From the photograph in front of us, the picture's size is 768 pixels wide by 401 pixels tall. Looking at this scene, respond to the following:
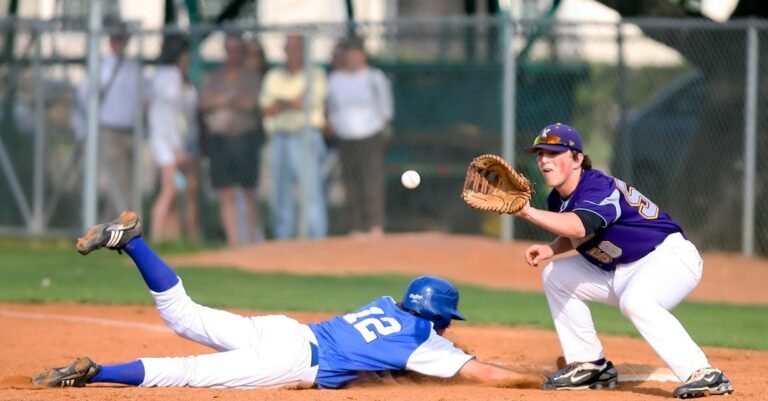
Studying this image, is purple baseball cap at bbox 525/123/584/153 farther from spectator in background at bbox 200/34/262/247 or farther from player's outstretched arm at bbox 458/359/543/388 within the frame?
spectator in background at bbox 200/34/262/247

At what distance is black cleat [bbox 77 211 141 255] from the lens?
6391mm

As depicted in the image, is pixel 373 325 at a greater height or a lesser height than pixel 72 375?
greater

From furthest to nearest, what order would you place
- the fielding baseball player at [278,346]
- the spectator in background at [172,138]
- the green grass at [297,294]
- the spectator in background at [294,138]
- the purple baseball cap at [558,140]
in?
the spectator in background at [172,138]
the spectator in background at [294,138]
the green grass at [297,294]
the purple baseball cap at [558,140]
the fielding baseball player at [278,346]

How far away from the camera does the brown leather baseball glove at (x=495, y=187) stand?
644cm

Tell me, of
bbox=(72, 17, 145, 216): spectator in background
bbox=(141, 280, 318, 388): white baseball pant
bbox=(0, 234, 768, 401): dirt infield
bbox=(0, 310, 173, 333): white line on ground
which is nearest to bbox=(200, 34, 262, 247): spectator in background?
bbox=(0, 234, 768, 401): dirt infield

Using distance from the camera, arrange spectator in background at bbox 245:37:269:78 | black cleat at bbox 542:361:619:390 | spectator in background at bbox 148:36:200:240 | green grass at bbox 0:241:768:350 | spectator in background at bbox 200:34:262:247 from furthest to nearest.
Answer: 1. spectator in background at bbox 148:36:200:240
2. spectator in background at bbox 245:37:269:78
3. spectator in background at bbox 200:34:262:247
4. green grass at bbox 0:241:768:350
5. black cleat at bbox 542:361:619:390

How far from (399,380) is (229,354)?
1013mm

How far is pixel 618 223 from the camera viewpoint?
6.74 meters

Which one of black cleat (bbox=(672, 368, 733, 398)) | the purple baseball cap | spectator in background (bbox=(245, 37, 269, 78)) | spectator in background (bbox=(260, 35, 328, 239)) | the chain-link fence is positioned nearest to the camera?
black cleat (bbox=(672, 368, 733, 398))

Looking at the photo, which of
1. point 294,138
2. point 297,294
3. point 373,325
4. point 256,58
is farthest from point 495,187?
point 256,58

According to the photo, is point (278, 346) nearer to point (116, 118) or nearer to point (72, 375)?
point (72, 375)

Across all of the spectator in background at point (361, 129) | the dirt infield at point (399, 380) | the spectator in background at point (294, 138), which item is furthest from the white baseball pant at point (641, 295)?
the spectator in background at point (294, 138)

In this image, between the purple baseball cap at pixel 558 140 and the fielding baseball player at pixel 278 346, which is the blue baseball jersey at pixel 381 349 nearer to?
the fielding baseball player at pixel 278 346

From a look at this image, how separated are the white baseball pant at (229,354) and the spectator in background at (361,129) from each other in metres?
8.88
